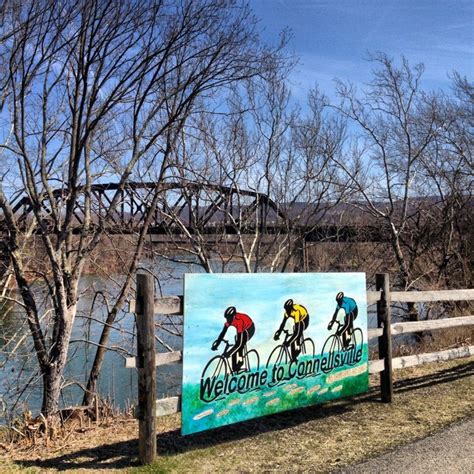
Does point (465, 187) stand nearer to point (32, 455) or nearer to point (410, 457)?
point (410, 457)

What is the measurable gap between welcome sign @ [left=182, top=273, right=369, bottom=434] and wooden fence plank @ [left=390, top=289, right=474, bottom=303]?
23.7 inches

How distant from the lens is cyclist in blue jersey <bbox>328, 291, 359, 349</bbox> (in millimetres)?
6534

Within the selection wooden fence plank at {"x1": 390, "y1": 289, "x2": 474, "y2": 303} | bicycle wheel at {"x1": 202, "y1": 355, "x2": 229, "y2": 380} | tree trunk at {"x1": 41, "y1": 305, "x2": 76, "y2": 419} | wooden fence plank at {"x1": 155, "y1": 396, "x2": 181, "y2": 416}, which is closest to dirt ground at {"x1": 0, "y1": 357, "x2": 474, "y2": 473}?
wooden fence plank at {"x1": 155, "y1": 396, "x2": 181, "y2": 416}

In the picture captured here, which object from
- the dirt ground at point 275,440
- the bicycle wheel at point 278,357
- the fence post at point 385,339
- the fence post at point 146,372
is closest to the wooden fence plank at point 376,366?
Answer: the fence post at point 385,339

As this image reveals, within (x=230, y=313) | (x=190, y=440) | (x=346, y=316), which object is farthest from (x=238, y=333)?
(x=346, y=316)

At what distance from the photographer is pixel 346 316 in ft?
21.8

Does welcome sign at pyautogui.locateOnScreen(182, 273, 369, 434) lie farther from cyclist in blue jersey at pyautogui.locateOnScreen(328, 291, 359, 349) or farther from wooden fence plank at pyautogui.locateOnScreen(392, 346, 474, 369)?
wooden fence plank at pyautogui.locateOnScreen(392, 346, 474, 369)

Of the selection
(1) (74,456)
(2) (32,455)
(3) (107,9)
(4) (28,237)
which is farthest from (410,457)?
(4) (28,237)

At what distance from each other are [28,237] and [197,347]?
6538 mm

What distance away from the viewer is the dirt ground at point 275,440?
492 cm

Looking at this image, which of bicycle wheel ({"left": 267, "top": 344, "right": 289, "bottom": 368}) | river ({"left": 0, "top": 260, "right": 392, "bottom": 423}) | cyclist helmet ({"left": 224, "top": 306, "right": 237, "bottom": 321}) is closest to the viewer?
cyclist helmet ({"left": 224, "top": 306, "right": 237, "bottom": 321})

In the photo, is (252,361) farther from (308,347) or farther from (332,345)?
(332,345)

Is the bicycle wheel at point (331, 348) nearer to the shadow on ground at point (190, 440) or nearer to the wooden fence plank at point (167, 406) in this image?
the shadow on ground at point (190, 440)

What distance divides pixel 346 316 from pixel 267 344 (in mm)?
1361
